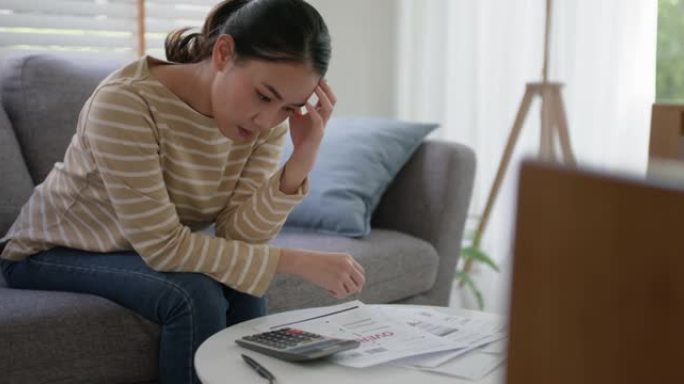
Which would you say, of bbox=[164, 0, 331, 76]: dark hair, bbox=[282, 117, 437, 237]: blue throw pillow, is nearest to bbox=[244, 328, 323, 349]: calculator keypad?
Answer: bbox=[164, 0, 331, 76]: dark hair

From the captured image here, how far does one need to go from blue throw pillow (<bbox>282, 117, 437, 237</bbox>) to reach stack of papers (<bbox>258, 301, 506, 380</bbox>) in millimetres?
655

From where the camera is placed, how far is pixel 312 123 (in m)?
1.60

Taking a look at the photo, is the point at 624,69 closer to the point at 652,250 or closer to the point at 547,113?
the point at 547,113

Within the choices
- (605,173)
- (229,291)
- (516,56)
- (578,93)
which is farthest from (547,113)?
(605,173)

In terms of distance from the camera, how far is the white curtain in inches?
105

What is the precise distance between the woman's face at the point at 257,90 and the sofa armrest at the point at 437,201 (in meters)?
0.81

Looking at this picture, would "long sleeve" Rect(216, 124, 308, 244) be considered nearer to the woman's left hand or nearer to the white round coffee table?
the woman's left hand

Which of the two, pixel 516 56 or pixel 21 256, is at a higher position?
pixel 516 56

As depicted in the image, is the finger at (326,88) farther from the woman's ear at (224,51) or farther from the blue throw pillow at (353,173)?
the blue throw pillow at (353,173)

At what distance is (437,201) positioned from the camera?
2186mm

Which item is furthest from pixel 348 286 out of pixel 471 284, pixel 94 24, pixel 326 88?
pixel 94 24

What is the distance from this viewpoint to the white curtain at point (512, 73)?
2656 millimetres

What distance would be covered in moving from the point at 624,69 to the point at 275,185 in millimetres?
1515

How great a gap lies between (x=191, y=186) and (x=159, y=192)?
4.8 inches
